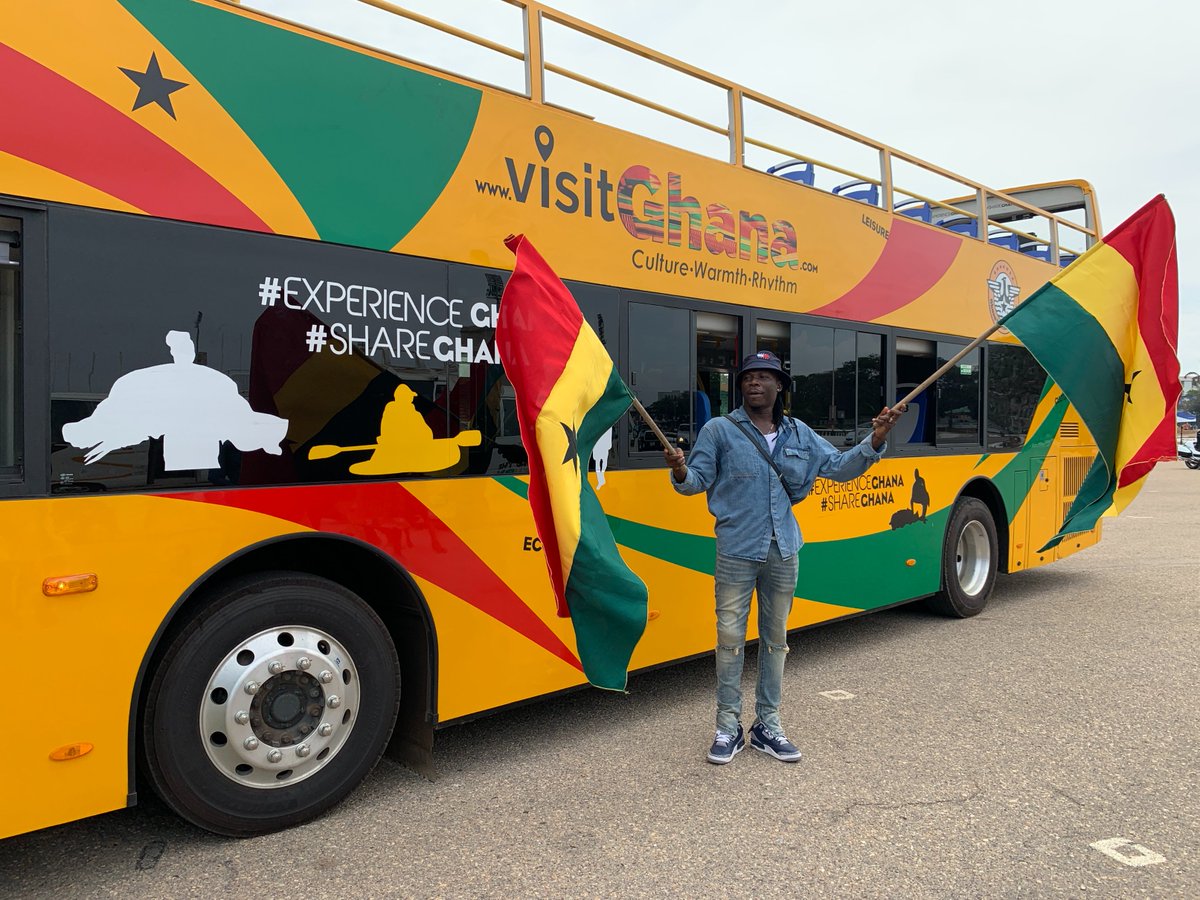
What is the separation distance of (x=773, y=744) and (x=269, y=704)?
242 centimetres

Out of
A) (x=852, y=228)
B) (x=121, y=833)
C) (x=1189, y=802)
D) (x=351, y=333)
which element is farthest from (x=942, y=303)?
(x=121, y=833)

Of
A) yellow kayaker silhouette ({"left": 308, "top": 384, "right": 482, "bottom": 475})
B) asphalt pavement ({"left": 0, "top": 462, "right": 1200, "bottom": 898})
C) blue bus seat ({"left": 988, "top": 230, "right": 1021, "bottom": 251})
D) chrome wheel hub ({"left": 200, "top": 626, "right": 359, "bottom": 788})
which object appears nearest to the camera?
asphalt pavement ({"left": 0, "top": 462, "right": 1200, "bottom": 898})

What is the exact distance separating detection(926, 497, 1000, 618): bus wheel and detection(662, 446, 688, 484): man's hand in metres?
3.94

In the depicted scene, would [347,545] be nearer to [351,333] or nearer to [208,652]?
[208,652]

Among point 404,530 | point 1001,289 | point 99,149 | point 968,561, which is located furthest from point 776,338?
point 99,149

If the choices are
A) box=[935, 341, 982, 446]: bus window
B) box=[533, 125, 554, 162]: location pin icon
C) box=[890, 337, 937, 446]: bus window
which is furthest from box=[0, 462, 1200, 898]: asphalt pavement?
box=[533, 125, 554, 162]: location pin icon

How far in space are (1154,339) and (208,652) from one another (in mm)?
4758

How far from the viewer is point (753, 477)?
13.7 feet

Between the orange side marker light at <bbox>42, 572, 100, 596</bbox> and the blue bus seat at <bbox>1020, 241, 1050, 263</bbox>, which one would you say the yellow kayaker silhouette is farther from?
the blue bus seat at <bbox>1020, 241, 1050, 263</bbox>

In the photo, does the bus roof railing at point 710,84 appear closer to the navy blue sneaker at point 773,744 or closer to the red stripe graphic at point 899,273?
the red stripe graphic at point 899,273

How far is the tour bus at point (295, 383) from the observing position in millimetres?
2838

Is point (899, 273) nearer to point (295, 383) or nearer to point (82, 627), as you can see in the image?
point (295, 383)

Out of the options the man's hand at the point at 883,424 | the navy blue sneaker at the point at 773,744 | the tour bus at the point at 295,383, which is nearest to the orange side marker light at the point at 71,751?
the tour bus at the point at 295,383

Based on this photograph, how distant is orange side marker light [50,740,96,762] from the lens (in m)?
2.84
